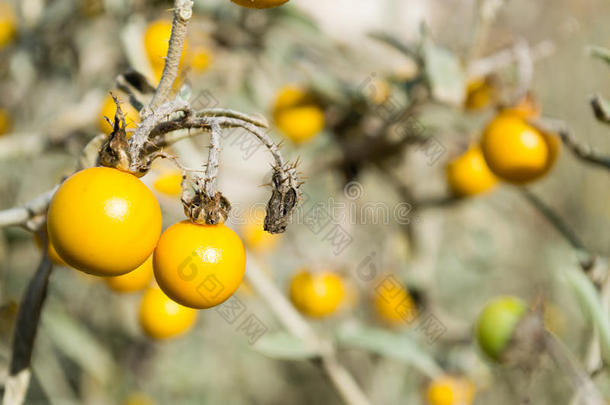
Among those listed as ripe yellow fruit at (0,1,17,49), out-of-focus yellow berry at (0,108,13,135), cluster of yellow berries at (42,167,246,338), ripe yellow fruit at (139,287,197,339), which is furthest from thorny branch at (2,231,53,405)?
ripe yellow fruit at (0,1,17,49)

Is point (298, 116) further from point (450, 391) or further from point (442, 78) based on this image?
point (450, 391)

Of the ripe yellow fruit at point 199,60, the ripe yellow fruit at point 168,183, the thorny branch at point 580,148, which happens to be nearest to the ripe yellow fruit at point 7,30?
the ripe yellow fruit at point 199,60

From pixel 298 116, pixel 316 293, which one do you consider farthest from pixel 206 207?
pixel 316 293

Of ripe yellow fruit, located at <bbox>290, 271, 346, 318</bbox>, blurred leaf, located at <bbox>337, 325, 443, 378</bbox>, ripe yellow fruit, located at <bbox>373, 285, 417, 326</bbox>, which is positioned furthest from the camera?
ripe yellow fruit, located at <bbox>373, 285, 417, 326</bbox>

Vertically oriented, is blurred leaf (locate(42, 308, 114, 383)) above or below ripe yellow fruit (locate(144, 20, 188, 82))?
below

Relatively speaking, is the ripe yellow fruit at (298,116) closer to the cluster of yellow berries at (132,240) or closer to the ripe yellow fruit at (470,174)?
the ripe yellow fruit at (470,174)

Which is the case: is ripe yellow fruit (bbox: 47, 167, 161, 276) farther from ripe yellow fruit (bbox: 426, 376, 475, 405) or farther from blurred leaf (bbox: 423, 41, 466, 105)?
ripe yellow fruit (bbox: 426, 376, 475, 405)

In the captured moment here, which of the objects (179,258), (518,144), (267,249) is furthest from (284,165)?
(267,249)
